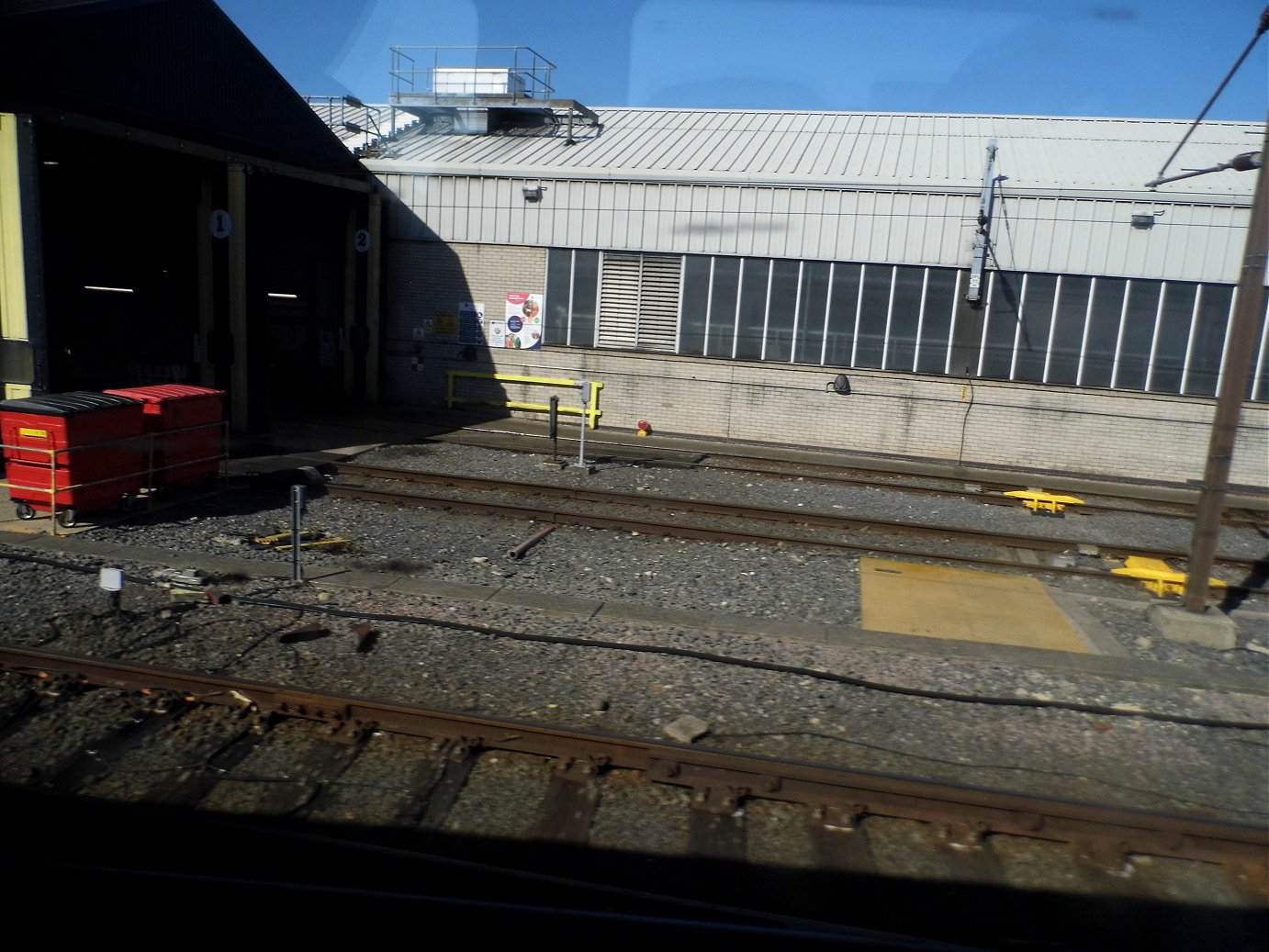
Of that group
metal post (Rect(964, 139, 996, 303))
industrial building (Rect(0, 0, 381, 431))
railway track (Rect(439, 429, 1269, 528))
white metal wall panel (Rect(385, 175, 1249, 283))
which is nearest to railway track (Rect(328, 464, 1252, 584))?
railway track (Rect(439, 429, 1269, 528))

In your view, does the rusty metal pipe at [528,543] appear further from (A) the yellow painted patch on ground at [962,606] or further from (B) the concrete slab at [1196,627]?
(B) the concrete slab at [1196,627]

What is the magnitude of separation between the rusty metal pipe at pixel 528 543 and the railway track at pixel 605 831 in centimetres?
371

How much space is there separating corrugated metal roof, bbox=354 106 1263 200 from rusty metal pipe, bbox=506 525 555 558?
10.9m

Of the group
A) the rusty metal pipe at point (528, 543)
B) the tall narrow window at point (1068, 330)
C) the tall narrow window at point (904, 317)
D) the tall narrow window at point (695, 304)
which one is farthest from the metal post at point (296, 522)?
the tall narrow window at point (1068, 330)

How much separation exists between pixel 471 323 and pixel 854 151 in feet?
29.0

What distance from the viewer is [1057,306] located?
Result: 55.9ft

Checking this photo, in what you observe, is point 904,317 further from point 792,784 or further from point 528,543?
point 792,784

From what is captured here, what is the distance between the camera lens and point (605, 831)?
13.8 ft

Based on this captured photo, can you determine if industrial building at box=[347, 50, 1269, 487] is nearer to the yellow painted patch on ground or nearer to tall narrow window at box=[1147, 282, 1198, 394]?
tall narrow window at box=[1147, 282, 1198, 394]

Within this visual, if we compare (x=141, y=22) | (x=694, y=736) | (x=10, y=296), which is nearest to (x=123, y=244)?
(x=141, y=22)

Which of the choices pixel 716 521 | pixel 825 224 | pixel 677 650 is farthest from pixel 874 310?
pixel 677 650

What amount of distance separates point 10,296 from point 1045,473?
15934 mm

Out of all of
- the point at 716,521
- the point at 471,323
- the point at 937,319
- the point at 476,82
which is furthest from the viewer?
the point at 476,82

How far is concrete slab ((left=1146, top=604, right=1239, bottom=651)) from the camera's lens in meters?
7.20
